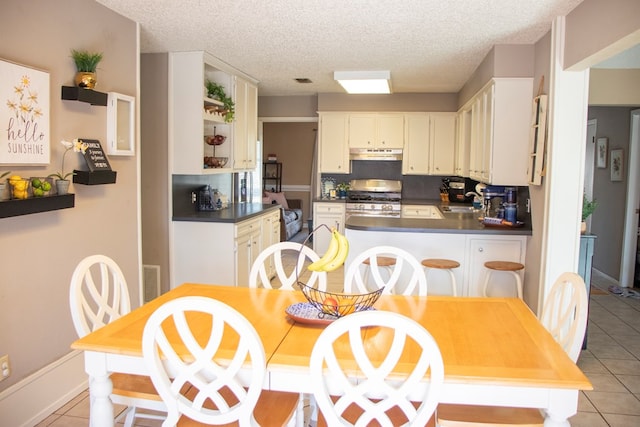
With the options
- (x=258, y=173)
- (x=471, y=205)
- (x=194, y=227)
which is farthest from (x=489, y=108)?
(x=258, y=173)

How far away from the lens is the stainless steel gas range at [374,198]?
707 cm

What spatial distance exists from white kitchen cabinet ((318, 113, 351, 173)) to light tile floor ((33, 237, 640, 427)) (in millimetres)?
3549

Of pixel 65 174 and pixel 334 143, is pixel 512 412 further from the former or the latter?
pixel 334 143

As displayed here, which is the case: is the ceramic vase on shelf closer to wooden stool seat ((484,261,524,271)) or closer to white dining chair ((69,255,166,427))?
white dining chair ((69,255,166,427))

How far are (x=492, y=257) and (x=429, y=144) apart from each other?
3.18 metres

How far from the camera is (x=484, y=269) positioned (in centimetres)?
421

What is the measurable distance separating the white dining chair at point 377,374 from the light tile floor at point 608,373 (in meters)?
1.49

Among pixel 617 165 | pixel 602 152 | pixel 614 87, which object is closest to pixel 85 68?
pixel 614 87

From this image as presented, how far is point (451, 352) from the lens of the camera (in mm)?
1893

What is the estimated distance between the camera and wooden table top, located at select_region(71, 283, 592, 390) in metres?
1.74

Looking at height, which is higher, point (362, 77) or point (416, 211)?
point (362, 77)

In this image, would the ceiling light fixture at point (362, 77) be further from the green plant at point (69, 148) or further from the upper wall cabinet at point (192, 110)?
the green plant at point (69, 148)

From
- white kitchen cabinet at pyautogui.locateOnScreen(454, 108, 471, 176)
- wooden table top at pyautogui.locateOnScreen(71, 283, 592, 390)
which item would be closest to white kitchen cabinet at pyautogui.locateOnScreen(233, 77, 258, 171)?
white kitchen cabinet at pyautogui.locateOnScreen(454, 108, 471, 176)

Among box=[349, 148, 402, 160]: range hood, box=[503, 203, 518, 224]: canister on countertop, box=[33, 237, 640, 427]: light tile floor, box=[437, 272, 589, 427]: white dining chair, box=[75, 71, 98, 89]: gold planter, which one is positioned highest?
box=[75, 71, 98, 89]: gold planter
